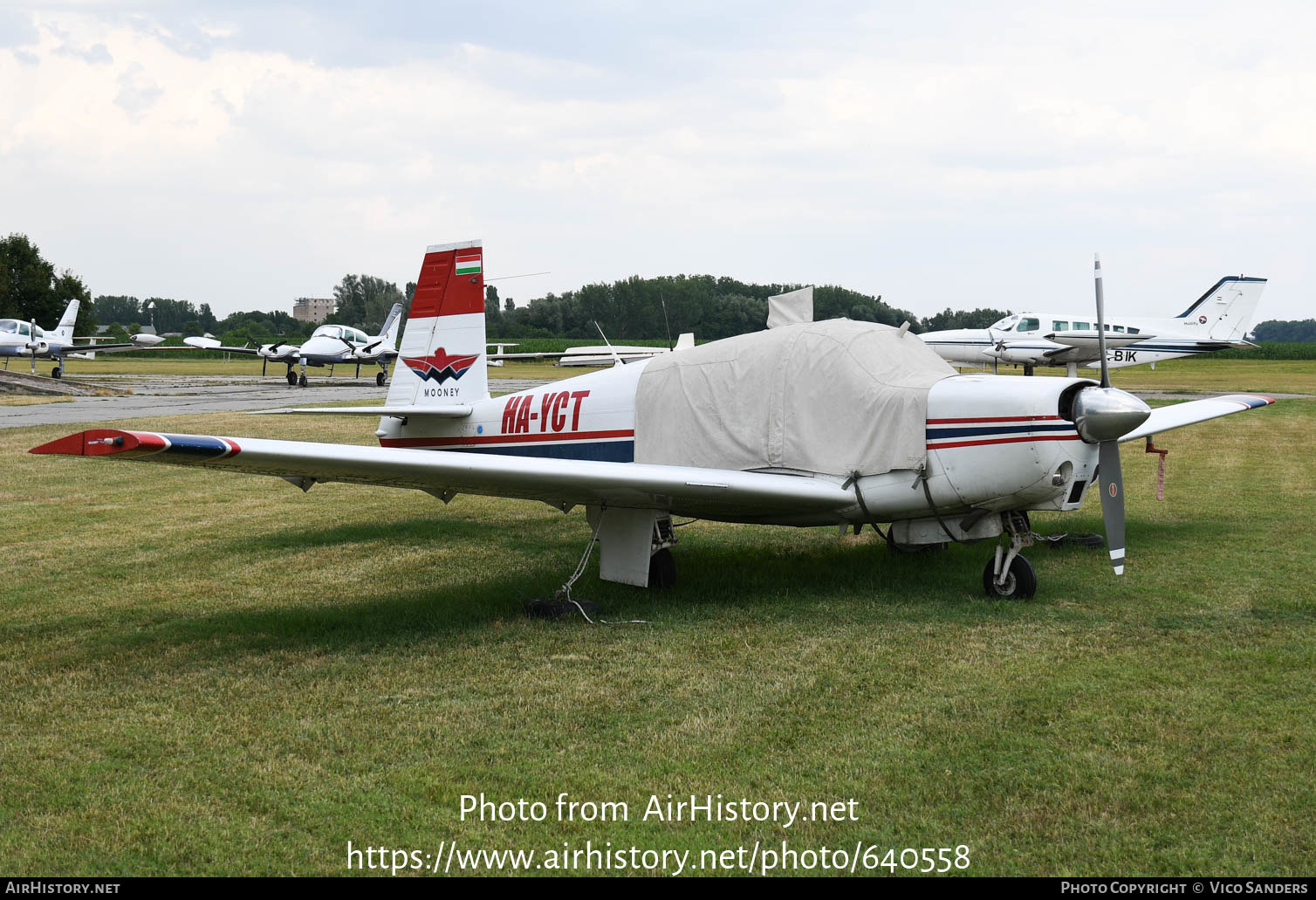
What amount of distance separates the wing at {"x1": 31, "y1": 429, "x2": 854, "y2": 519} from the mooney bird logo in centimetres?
231

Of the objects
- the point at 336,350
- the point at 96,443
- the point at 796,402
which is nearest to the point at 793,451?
the point at 796,402

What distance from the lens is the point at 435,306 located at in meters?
9.47

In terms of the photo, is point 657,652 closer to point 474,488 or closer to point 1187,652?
point 474,488

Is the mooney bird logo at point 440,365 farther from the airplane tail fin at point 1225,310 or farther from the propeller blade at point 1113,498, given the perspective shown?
the airplane tail fin at point 1225,310

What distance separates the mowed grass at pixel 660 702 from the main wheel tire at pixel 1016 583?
10 cm

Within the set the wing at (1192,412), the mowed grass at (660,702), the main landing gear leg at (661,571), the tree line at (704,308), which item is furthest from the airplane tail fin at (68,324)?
the wing at (1192,412)

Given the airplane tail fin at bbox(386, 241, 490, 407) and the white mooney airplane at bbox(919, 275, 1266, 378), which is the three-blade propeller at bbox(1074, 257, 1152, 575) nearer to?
the airplane tail fin at bbox(386, 241, 490, 407)

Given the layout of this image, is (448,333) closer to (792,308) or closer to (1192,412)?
(792,308)

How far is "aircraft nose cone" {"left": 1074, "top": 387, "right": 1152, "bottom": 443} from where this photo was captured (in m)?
6.18

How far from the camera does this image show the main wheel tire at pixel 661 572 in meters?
7.57

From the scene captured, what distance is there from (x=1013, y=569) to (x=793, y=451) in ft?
5.51

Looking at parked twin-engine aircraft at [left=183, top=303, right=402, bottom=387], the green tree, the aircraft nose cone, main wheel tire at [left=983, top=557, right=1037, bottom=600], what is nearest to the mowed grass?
main wheel tire at [left=983, top=557, right=1037, bottom=600]

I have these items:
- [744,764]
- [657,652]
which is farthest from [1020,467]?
[744,764]
